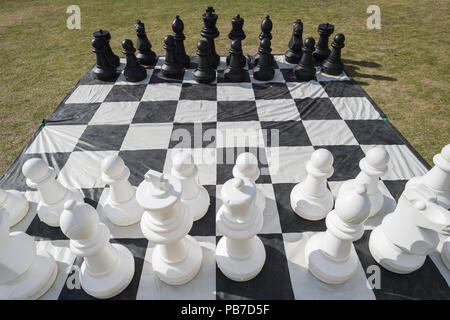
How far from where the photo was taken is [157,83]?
8.06ft

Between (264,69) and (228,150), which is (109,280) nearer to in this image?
(228,150)

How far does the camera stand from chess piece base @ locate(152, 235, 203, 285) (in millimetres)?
1011

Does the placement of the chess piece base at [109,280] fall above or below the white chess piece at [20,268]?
below

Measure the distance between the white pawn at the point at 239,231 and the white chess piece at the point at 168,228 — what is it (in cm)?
12

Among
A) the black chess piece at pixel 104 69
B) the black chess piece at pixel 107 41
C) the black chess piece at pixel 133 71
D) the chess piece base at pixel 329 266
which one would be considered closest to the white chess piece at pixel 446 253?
the chess piece base at pixel 329 266

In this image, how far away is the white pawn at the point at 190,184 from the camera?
45.8 inches

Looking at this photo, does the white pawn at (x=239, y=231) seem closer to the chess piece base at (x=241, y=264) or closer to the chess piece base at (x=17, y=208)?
the chess piece base at (x=241, y=264)

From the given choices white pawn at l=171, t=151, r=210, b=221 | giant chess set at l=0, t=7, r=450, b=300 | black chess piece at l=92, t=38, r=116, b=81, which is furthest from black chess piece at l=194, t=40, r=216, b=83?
white pawn at l=171, t=151, r=210, b=221

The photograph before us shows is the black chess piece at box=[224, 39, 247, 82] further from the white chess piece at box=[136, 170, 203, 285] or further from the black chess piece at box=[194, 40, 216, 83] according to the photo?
the white chess piece at box=[136, 170, 203, 285]

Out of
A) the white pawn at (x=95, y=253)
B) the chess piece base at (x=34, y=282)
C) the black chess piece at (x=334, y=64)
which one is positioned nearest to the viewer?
the white pawn at (x=95, y=253)

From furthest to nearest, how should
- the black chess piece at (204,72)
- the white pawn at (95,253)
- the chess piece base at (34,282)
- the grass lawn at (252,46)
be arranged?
the black chess piece at (204,72) → the grass lawn at (252,46) → the chess piece base at (34,282) → the white pawn at (95,253)

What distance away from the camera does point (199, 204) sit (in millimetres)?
1257
